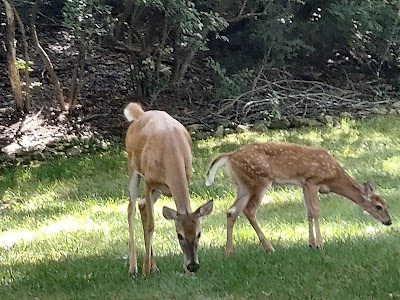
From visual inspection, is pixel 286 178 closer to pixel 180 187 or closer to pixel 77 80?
pixel 180 187

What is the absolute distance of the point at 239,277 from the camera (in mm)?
5422

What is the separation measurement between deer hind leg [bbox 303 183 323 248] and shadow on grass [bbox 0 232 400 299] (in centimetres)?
12

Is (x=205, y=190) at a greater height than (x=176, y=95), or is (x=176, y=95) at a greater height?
(x=205, y=190)

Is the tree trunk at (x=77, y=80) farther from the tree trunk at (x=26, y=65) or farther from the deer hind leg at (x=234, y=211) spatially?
the deer hind leg at (x=234, y=211)

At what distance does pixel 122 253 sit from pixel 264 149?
1440 mm

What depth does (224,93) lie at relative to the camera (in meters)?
13.3

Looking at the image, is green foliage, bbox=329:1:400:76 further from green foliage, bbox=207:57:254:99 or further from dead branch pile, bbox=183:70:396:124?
green foliage, bbox=207:57:254:99

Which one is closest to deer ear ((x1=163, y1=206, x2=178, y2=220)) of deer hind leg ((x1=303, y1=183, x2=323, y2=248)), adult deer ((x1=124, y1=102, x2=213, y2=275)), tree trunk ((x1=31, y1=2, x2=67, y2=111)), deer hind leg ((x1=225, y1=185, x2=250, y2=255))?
adult deer ((x1=124, y1=102, x2=213, y2=275))

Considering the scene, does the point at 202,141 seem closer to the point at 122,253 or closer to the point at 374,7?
the point at 374,7

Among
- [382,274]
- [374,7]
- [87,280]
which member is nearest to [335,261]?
[382,274]

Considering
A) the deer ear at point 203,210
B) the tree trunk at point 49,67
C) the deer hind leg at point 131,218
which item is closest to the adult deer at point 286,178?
the deer hind leg at point 131,218

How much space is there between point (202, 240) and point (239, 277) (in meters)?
1.60

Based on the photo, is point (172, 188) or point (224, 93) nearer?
point (172, 188)

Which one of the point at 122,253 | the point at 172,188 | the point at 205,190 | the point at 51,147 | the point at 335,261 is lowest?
the point at 51,147
